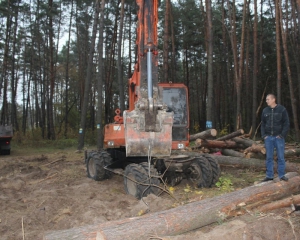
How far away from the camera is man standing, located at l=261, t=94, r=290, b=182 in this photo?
6.68 meters

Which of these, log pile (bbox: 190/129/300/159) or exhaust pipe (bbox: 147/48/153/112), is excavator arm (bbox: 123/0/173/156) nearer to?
exhaust pipe (bbox: 147/48/153/112)

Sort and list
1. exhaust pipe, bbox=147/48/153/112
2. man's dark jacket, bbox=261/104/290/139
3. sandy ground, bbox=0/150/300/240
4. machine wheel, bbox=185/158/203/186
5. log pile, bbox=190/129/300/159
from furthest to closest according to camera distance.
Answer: log pile, bbox=190/129/300/159 < machine wheel, bbox=185/158/203/186 < man's dark jacket, bbox=261/104/290/139 < exhaust pipe, bbox=147/48/153/112 < sandy ground, bbox=0/150/300/240

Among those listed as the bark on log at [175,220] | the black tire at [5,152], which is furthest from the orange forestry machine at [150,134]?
the black tire at [5,152]

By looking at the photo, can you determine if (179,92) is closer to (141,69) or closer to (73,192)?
(141,69)

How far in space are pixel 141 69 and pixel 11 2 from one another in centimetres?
2115

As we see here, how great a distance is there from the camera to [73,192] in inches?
286

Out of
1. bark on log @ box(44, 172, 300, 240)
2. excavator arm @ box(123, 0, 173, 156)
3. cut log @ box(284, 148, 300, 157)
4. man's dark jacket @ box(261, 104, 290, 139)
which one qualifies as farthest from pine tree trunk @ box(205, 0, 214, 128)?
bark on log @ box(44, 172, 300, 240)

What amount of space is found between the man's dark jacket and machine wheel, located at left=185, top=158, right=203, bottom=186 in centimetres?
170

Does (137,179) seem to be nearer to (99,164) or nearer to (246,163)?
(99,164)

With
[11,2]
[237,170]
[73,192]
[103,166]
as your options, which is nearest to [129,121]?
[73,192]

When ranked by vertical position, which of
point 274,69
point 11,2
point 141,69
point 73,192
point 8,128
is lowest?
point 73,192

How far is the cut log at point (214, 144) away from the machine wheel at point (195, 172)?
3.37 m

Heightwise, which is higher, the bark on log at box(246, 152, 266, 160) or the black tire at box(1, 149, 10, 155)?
the bark on log at box(246, 152, 266, 160)

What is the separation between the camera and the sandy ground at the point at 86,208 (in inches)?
174
